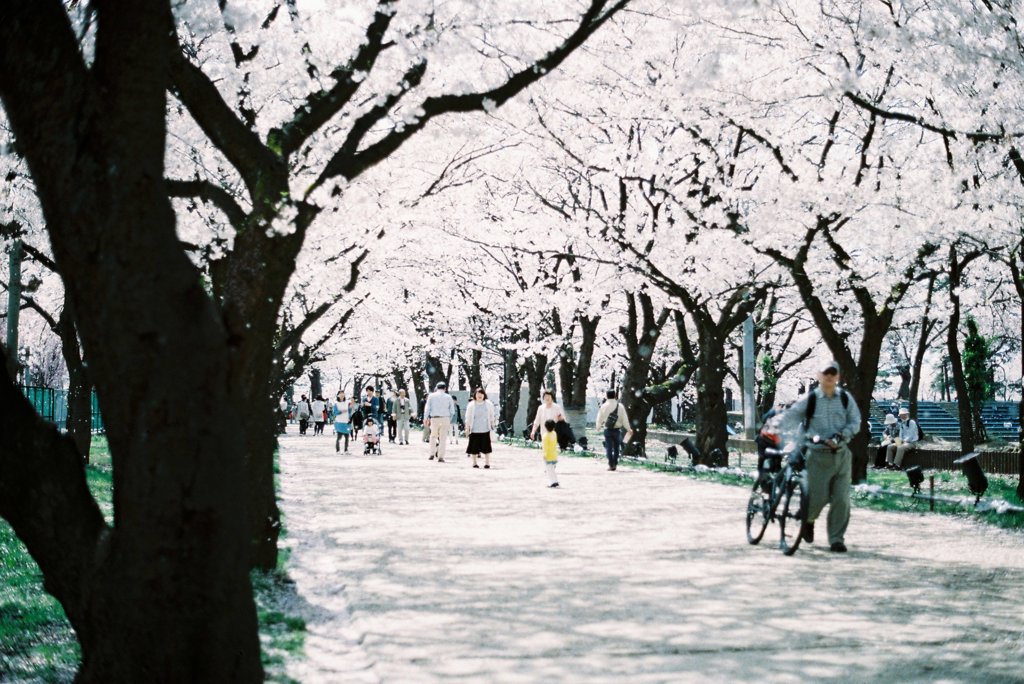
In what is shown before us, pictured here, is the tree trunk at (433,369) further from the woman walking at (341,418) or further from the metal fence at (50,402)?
the woman walking at (341,418)

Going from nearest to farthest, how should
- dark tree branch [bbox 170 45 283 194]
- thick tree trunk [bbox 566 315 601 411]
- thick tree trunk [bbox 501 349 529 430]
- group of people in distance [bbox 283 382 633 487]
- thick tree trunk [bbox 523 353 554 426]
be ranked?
1. dark tree branch [bbox 170 45 283 194]
2. group of people in distance [bbox 283 382 633 487]
3. thick tree trunk [bbox 566 315 601 411]
4. thick tree trunk [bbox 523 353 554 426]
5. thick tree trunk [bbox 501 349 529 430]

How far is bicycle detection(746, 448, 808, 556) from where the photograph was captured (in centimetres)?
1027

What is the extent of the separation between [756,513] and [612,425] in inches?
439

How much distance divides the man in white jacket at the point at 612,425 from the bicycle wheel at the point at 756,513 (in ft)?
35.3

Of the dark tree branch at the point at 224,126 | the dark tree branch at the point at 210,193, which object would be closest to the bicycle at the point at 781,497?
the dark tree branch at the point at 210,193

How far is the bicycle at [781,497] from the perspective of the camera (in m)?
10.3

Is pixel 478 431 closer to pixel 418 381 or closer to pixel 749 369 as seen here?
pixel 749 369

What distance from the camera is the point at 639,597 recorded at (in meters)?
7.86

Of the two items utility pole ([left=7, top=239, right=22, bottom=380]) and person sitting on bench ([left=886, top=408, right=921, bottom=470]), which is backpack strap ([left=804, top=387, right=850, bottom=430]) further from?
person sitting on bench ([left=886, top=408, right=921, bottom=470])

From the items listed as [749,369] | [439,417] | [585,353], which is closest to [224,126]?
[439,417]

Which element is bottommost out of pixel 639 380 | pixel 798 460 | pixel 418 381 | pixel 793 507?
pixel 793 507

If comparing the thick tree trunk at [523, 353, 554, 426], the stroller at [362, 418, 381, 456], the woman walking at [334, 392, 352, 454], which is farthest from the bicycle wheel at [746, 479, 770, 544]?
the thick tree trunk at [523, 353, 554, 426]

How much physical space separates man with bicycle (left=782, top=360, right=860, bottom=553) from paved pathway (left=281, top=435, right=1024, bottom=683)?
0.33 metres

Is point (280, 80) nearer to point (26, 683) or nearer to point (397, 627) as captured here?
point (397, 627)
